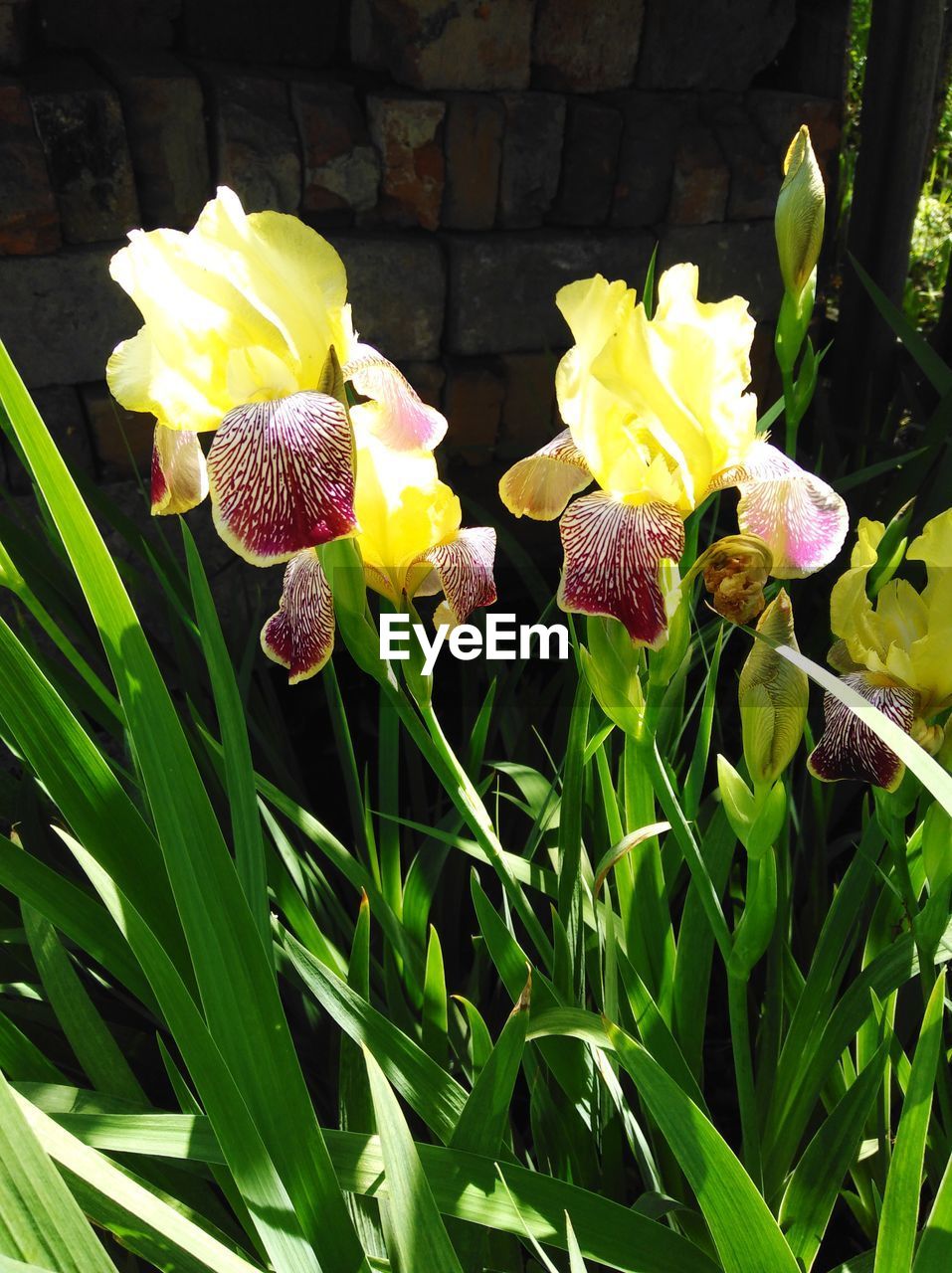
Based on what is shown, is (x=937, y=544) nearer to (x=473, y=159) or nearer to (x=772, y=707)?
(x=772, y=707)

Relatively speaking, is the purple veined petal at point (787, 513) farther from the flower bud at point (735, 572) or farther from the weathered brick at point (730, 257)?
the weathered brick at point (730, 257)

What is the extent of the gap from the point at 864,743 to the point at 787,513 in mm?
150

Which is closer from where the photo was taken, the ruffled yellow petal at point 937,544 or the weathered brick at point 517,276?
the ruffled yellow petal at point 937,544

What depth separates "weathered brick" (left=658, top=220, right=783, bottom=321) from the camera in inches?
66.3

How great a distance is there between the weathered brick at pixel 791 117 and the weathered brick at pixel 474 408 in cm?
57

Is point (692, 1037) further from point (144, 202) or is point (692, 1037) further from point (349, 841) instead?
point (144, 202)

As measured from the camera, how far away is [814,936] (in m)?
1.03

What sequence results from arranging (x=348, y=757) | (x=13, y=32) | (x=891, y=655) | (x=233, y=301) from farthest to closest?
1. (x=13, y=32)
2. (x=348, y=757)
3. (x=891, y=655)
4. (x=233, y=301)

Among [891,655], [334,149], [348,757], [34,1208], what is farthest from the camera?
[334,149]

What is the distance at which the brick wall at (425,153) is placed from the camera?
4.46 ft

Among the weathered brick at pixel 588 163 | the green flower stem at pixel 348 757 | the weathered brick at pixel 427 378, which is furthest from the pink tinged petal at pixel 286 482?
the weathered brick at pixel 588 163

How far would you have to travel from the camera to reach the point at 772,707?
0.61 meters

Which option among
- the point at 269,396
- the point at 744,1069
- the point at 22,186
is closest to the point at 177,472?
the point at 269,396

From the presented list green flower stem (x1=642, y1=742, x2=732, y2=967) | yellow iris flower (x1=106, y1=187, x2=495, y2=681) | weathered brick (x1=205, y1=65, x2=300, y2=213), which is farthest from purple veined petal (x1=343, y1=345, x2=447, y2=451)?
weathered brick (x1=205, y1=65, x2=300, y2=213)
